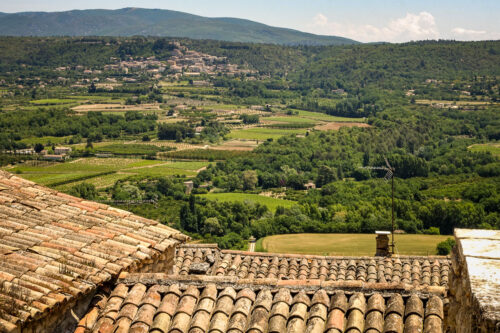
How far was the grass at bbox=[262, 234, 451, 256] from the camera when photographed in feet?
90.4

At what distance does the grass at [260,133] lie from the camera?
313 feet

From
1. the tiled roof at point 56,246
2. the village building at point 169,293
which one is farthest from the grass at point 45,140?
the village building at point 169,293

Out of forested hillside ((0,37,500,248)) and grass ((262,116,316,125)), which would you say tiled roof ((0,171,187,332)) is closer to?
forested hillside ((0,37,500,248))

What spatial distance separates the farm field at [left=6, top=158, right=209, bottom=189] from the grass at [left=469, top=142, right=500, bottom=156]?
1378 inches

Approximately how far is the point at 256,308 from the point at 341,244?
86.9 feet

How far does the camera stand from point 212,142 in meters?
92.2

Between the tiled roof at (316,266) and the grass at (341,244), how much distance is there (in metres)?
14.9

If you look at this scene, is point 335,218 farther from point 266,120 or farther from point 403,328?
point 266,120

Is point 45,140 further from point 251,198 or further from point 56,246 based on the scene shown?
point 56,246

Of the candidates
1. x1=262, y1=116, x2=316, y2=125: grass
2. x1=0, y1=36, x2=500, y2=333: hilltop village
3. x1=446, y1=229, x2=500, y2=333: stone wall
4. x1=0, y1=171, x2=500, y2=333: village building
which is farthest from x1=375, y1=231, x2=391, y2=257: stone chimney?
x1=262, y1=116, x2=316, y2=125: grass

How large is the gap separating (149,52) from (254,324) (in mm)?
201301

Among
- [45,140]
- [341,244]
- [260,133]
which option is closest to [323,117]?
[260,133]

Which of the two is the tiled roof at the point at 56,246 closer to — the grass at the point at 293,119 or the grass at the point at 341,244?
the grass at the point at 341,244

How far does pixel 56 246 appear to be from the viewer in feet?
19.8
